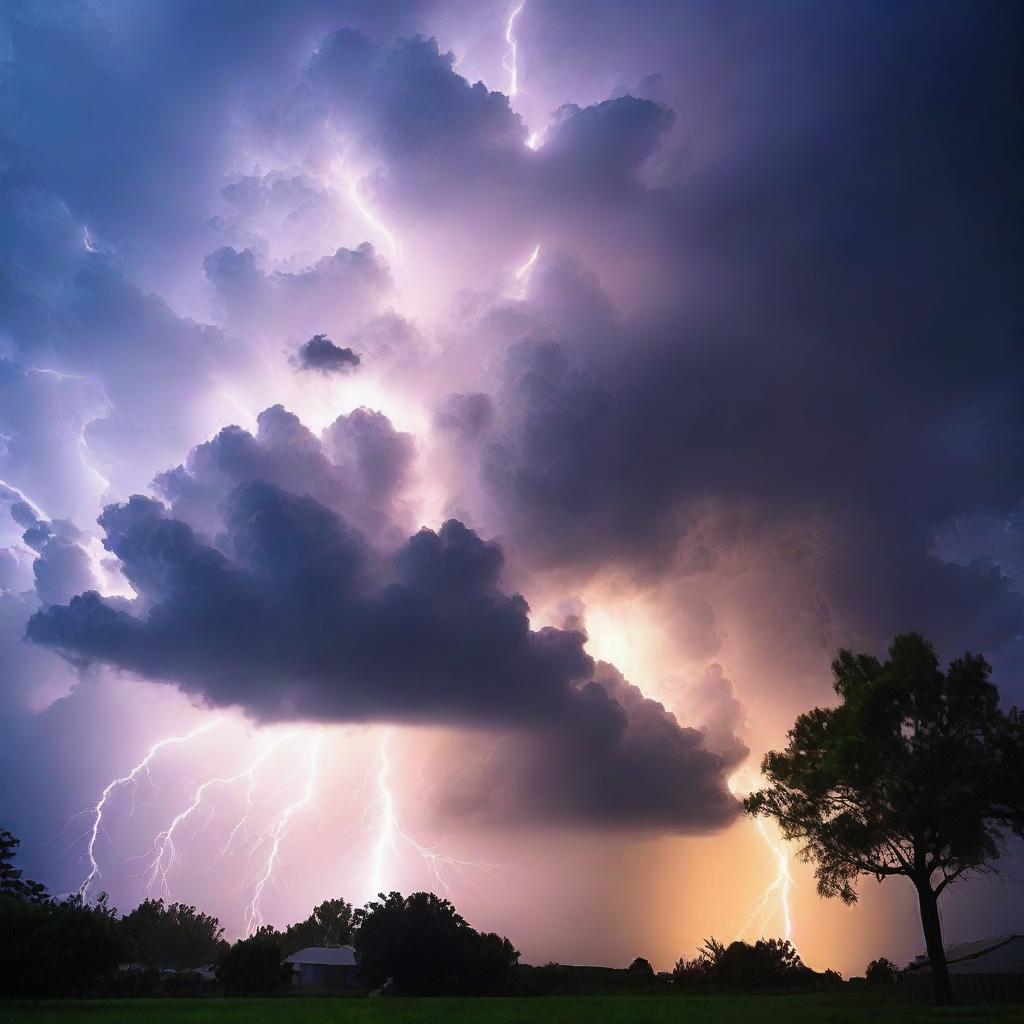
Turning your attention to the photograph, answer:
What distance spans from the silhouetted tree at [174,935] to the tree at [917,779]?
138 meters

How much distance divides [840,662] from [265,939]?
2553 inches

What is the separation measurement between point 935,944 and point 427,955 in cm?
4616

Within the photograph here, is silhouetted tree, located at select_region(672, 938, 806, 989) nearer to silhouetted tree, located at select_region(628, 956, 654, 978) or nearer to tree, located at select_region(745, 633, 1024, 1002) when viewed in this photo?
silhouetted tree, located at select_region(628, 956, 654, 978)

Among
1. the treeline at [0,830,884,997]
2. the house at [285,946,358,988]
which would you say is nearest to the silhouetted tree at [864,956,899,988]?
the treeline at [0,830,884,997]

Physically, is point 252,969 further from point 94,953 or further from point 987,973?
point 987,973

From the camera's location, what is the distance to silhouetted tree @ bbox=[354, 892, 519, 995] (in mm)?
74500

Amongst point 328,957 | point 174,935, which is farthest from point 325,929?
point 328,957

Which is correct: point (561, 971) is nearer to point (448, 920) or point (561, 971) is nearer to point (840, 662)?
point (448, 920)

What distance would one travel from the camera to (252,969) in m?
78.6

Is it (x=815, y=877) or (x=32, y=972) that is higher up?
(x=815, y=877)

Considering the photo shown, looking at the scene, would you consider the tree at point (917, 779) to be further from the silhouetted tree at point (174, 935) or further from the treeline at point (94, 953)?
the silhouetted tree at point (174, 935)

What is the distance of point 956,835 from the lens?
42000mm

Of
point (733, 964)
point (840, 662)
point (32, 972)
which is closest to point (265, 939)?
point (32, 972)

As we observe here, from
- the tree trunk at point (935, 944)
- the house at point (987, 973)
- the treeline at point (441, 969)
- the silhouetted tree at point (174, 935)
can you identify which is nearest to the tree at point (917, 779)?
the tree trunk at point (935, 944)
